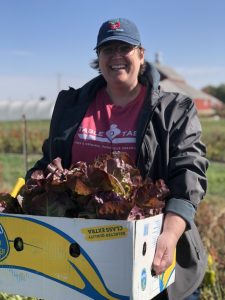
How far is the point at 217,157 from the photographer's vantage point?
694 inches

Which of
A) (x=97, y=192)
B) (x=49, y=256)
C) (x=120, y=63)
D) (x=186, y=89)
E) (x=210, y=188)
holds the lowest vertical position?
(x=186, y=89)

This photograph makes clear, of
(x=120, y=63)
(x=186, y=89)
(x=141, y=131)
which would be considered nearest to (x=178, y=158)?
(x=141, y=131)

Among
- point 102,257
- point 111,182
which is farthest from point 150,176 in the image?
point 102,257

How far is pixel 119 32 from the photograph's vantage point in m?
2.21

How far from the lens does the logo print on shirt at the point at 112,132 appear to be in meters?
2.21

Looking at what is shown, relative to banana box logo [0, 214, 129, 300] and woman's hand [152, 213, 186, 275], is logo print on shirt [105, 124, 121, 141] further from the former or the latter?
banana box logo [0, 214, 129, 300]

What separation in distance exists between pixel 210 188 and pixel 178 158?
28.6ft

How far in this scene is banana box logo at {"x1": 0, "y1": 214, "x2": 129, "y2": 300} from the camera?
175cm

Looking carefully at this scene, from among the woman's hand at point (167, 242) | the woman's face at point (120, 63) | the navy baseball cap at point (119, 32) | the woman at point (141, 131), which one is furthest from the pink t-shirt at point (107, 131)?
the woman's hand at point (167, 242)

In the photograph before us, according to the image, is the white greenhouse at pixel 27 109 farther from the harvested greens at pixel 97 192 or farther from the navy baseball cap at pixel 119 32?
the harvested greens at pixel 97 192

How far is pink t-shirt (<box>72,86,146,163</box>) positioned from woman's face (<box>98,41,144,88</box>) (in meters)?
0.10

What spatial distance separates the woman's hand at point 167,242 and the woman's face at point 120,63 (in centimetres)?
66

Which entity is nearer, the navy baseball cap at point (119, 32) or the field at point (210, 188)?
the navy baseball cap at point (119, 32)

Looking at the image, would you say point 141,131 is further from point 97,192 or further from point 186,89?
point 186,89
